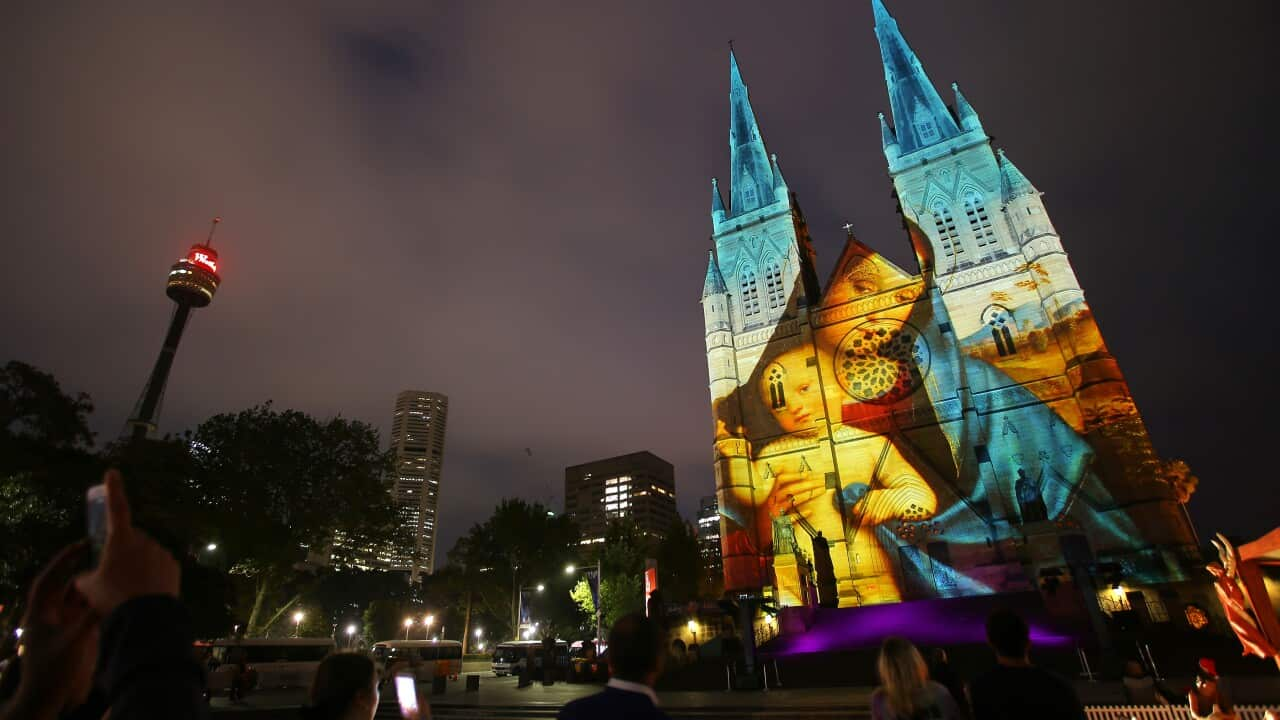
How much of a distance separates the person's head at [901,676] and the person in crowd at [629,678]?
2079 millimetres

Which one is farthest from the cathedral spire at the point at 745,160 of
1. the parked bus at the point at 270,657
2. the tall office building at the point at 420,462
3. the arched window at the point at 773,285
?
the tall office building at the point at 420,462

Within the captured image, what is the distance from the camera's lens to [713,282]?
37.2m

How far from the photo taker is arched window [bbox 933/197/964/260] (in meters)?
31.0

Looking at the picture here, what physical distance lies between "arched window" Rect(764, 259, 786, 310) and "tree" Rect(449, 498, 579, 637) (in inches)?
963

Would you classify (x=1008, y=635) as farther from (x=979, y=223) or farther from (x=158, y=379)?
(x=158, y=379)

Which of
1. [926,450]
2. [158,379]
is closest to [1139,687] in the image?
[926,450]

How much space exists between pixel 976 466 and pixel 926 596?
6260mm

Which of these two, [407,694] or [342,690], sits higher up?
[342,690]

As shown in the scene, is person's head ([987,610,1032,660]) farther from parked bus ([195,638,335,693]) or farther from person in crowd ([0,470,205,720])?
parked bus ([195,638,335,693])

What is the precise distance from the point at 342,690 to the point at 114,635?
4.73ft

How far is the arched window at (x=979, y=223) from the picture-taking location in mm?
30406

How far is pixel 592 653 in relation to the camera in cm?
2539

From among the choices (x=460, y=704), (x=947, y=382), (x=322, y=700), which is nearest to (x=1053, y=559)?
(x=947, y=382)

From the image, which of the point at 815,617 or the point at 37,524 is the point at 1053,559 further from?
the point at 37,524
